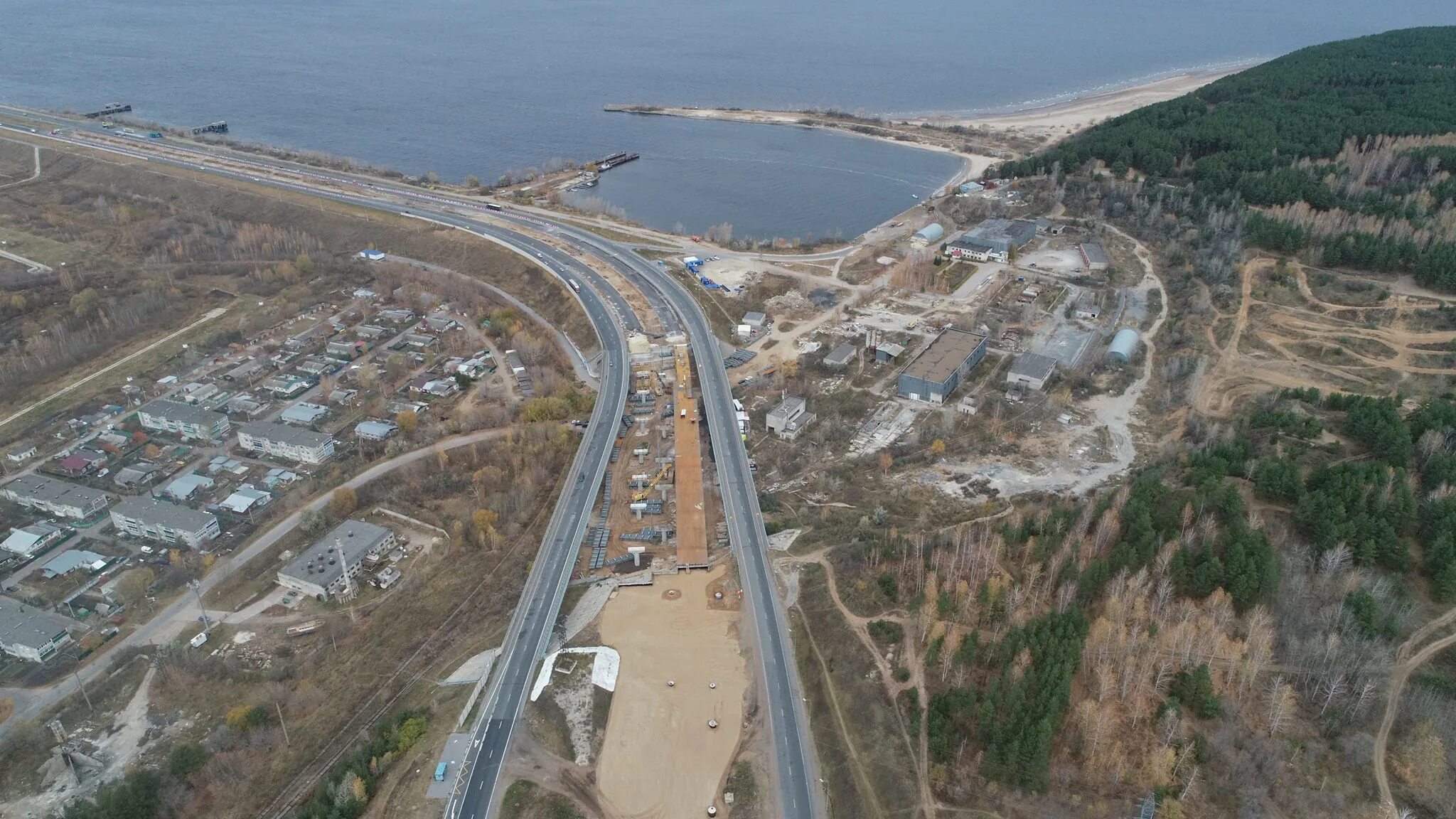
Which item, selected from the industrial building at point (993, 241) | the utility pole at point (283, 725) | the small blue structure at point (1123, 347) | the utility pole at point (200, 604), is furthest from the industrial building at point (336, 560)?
the industrial building at point (993, 241)

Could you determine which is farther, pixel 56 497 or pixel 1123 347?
pixel 1123 347

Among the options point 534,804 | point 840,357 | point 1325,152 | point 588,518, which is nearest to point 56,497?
point 588,518

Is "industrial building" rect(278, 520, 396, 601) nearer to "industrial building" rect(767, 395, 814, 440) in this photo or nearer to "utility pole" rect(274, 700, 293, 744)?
"utility pole" rect(274, 700, 293, 744)

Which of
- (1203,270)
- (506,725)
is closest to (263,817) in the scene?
(506,725)

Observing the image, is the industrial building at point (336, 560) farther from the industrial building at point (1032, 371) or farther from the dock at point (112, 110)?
the dock at point (112, 110)

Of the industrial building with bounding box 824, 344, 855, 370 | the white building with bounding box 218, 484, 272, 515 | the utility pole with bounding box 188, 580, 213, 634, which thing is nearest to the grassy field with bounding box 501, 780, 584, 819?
the utility pole with bounding box 188, 580, 213, 634

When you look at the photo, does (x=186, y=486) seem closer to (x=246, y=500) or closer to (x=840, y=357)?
(x=246, y=500)
